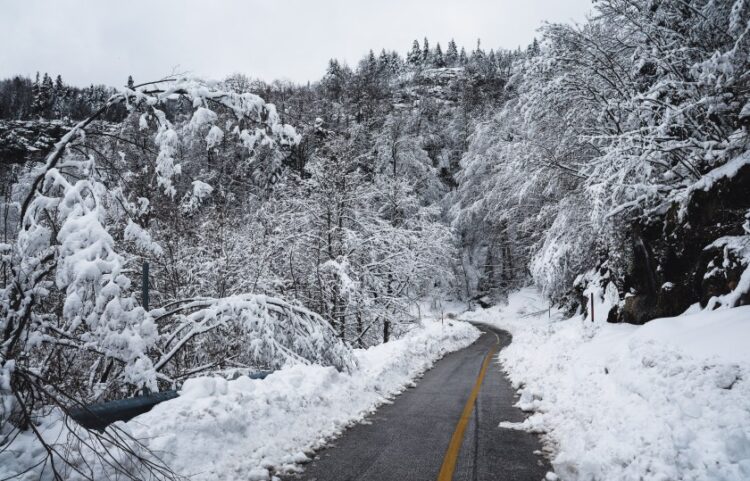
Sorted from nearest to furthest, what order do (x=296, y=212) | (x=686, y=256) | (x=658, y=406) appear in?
(x=658, y=406)
(x=686, y=256)
(x=296, y=212)

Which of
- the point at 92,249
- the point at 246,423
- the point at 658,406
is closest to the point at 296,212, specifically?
the point at 246,423

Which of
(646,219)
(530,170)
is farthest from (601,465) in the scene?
(530,170)

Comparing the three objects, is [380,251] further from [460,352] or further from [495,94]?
[495,94]

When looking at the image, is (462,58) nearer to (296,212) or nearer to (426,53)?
(426,53)

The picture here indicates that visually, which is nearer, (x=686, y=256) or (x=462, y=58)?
(x=686, y=256)

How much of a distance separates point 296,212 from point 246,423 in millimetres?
11603

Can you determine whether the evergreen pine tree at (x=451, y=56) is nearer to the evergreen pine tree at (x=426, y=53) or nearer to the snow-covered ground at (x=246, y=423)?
the evergreen pine tree at (x=426, y=53)

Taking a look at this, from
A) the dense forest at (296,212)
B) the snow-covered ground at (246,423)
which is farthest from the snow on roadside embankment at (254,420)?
the dense forest at (296,212)

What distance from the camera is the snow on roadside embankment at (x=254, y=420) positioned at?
438 centimetres

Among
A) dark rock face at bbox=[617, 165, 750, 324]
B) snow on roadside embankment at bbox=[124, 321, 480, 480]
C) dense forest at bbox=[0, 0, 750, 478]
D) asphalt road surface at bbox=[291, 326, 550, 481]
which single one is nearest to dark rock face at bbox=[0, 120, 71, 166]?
dense forest at bbox=[0, 0, 750, 478]

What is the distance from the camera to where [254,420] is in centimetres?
543

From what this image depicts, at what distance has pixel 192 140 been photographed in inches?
168

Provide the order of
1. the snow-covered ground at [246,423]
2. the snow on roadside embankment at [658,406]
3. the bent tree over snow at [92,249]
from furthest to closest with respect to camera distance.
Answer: the snow-covered ground at [246,423] → the snow on roadside embankment at [658,406] → the bent tree over snow at [92,249]

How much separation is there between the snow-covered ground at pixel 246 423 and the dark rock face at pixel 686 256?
663 cm
